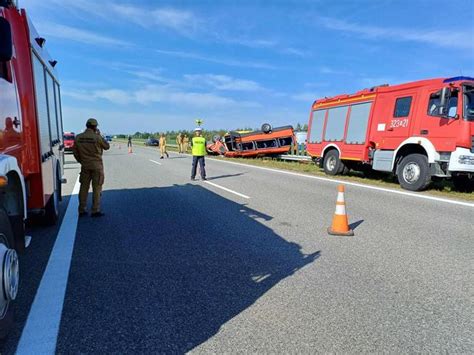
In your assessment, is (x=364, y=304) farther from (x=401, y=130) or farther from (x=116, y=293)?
(x=401, y=130)

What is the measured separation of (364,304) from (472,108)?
8366mm

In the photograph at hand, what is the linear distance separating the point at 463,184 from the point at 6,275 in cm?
1178

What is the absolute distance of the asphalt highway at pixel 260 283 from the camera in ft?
9.26

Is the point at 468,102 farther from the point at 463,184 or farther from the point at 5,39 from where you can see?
the point at 5,39

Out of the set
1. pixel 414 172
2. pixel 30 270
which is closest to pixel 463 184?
pixel 414 172

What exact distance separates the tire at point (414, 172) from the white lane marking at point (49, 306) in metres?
8.82

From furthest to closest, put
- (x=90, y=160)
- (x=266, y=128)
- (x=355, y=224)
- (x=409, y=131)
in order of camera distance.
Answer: (x=266, y=128) < (x=409, y=131) < (x=90, y=160) < (x=355, y=224)

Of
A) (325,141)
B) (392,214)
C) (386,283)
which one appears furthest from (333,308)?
(325,141)

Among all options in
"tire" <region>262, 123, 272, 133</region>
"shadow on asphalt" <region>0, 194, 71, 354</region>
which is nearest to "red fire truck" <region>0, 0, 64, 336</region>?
"shadow on asphalt" <region>0, 194, 71, 354</region>

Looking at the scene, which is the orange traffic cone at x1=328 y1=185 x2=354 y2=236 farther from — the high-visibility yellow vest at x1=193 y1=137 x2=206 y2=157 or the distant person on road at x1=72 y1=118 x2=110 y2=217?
the high-visibility yellow vest at x1=193 y1=137 x2=206 y2=157

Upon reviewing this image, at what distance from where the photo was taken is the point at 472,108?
378 inches

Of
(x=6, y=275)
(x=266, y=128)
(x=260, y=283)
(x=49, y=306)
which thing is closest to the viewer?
(x=6, y=275)

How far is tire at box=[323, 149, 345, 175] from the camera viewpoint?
14.5 metres

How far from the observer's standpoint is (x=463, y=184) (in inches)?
436
